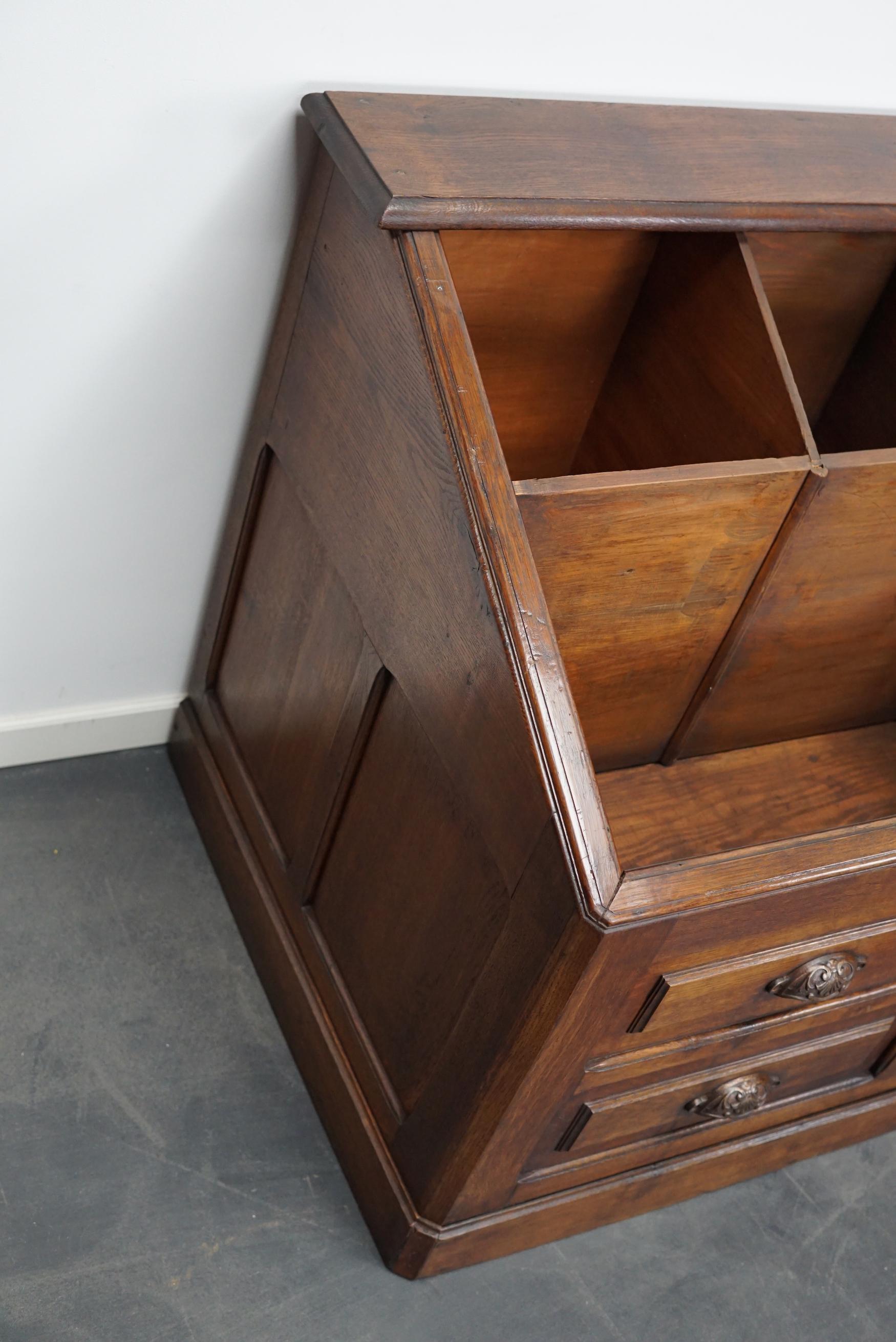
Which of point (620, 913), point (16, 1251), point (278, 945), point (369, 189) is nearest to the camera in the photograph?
point (620, 913)

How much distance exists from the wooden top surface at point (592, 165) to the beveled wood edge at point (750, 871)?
665mm

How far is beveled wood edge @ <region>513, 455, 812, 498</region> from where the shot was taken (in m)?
1.23

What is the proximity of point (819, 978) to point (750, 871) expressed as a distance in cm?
30

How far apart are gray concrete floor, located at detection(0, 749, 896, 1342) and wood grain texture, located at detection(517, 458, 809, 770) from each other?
648mm

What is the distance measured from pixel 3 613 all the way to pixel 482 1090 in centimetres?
92

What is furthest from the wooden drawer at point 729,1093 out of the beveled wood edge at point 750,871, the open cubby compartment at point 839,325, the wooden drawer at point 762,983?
the open cubby compartment at point 839,325

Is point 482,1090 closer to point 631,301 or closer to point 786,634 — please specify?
point 786,634

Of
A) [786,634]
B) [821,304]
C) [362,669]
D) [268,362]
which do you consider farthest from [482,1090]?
[821,304]

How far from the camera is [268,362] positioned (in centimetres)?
159

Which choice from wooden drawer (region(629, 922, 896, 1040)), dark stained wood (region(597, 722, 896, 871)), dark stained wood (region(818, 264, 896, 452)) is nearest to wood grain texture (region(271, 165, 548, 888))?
wooden drawer (region(629, 922, 896, 1040))

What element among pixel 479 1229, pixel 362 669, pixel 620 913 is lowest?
pixel 479 1229

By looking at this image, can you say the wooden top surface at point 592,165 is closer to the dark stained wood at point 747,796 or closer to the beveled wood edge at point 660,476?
the beveled wood edge at point 660,476

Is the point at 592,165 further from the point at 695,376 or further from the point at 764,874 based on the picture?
the point at 764,874

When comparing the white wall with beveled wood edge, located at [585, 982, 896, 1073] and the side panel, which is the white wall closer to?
the side panel
